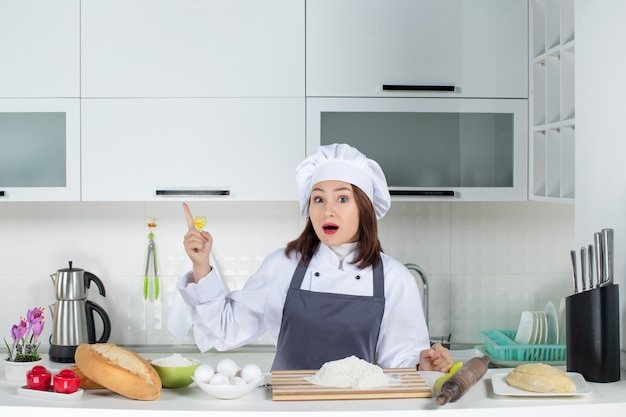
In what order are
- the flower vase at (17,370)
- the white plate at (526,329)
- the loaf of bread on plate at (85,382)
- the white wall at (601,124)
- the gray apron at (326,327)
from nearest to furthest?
the loaf of bread on plate at (85,382), the flower vase at (17,370), the white wall at (601,124), the gray apron at (326,327), the white plate at (526,329)

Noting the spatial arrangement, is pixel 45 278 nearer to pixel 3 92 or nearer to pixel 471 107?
pixel 3 92

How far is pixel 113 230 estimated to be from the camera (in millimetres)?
2754

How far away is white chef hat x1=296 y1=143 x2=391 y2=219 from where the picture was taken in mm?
1924

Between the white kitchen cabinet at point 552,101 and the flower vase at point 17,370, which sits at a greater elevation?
the white kitchen cabinet at point 552,101

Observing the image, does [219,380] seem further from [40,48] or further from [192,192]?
[40,48]

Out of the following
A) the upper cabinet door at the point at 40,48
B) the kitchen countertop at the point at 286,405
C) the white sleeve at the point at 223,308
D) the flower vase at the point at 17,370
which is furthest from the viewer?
the upper cabinet door at the point at 40,48

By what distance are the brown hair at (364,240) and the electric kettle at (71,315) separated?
0.92 metres

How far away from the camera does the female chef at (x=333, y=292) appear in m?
1.88

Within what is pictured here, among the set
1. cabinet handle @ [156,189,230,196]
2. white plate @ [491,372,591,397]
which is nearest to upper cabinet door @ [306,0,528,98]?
cabinet handle @ [156,189,230,196]

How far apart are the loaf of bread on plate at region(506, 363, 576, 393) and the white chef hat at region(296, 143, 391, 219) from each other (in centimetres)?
77

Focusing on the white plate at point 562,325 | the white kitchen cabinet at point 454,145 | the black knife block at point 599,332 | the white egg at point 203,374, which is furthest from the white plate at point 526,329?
the white egg at point 203,374

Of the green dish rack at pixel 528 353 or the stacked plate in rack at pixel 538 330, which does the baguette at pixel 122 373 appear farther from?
the stacked plate in rack at pixel 538 330

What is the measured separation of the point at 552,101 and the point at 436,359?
107 centimetres

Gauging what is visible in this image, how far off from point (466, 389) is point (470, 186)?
1336mm
